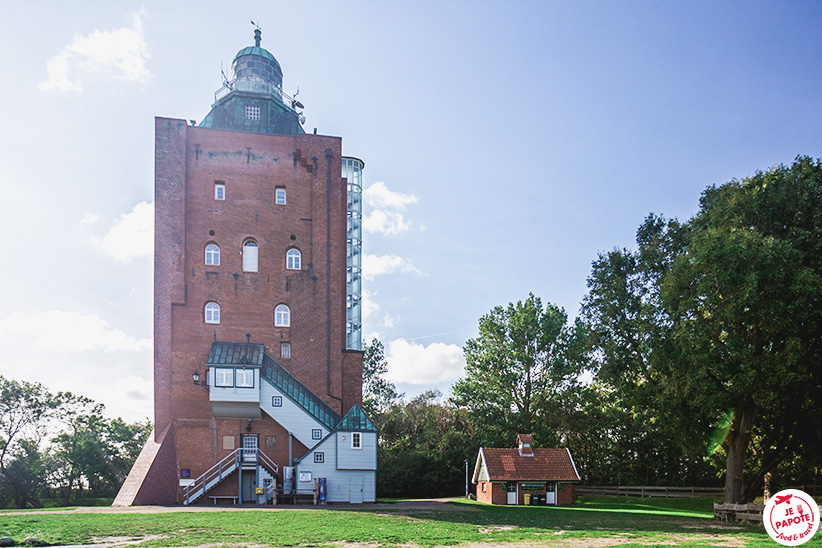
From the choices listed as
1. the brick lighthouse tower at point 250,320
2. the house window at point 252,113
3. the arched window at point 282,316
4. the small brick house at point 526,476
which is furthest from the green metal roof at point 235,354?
the house window at point 252,113

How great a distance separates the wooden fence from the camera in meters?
41.8

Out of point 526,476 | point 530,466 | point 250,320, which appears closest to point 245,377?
point 250,320

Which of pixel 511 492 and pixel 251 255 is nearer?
pixel 511 492

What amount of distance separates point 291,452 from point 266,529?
1730 centimetres

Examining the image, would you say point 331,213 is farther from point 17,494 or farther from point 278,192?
point 17,494

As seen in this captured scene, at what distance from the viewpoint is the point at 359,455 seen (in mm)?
32125

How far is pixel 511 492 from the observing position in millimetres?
34938

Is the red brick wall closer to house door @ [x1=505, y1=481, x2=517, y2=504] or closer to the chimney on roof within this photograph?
the chimney on roof

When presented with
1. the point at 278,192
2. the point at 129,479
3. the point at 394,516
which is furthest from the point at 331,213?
the point at 394,516

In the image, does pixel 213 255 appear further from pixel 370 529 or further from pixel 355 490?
pixel 370 529

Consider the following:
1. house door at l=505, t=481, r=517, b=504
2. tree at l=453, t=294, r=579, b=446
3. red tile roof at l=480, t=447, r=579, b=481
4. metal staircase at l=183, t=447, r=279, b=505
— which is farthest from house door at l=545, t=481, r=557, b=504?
metal staircase at l=183, t=447, r=279, b=505

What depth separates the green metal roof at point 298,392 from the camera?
1355 inches

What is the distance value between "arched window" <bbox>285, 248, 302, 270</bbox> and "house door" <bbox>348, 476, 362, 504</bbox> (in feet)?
41.2

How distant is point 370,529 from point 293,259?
22.4 m
